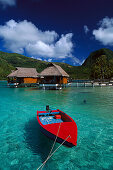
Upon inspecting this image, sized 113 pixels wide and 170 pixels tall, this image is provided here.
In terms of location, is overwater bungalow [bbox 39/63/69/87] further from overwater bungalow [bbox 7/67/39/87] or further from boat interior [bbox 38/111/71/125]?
boat interior [bbox 38/111/71/125]

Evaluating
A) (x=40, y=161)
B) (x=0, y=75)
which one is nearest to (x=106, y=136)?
(x=40, y=161)

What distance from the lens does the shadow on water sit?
4867 mm

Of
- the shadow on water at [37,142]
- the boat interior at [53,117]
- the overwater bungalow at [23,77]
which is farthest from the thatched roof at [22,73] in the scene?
the shadow on water at [37,142]

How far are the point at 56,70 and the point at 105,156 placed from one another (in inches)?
1069

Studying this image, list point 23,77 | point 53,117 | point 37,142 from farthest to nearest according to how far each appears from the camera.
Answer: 1. point 23,77
2. point 53,117
3. point 37,142

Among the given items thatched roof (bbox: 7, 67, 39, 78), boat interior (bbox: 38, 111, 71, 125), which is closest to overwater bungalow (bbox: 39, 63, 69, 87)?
thatched roof (bbox: 7, 67, 39, 78)

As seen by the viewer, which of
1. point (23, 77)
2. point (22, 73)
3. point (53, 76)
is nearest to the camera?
point (53, 76)

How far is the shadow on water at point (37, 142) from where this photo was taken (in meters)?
4.87

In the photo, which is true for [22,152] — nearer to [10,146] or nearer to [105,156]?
[10,146]

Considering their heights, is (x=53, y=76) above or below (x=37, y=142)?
above

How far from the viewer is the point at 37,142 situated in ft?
18.3

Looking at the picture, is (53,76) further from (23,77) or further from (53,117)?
(53,117)

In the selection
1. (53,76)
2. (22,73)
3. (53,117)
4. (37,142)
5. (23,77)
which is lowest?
(37,142)

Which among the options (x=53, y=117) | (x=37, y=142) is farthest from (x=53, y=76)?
(x=37, y=142)
